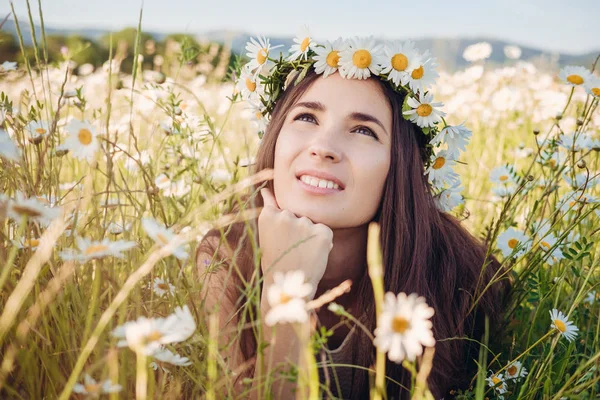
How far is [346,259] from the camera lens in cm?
195

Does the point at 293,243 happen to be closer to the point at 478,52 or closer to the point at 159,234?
the point at 159,234

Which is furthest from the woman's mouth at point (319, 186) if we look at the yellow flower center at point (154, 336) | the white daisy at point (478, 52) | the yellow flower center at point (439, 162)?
the white daisy at point (478, 52)

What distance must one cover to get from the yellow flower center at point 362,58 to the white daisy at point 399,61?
50 millimetres

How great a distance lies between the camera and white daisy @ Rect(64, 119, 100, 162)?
117 cm

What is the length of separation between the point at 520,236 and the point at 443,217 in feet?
1.07

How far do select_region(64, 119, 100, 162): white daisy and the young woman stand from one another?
0.53 m

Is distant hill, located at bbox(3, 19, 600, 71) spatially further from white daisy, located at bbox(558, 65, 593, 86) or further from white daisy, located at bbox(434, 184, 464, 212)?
white daisy, located at bbox(434, 184, 464, 212)

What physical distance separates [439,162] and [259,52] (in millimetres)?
753

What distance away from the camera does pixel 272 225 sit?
5.34ft

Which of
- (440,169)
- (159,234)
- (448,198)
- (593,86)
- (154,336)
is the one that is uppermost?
(593,86)

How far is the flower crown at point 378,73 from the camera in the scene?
5.76 ft

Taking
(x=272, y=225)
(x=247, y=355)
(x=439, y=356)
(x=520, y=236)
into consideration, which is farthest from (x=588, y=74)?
(x=247, y=355)

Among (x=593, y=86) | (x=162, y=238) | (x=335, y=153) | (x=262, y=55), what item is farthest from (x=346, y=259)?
(x=162, y=238)

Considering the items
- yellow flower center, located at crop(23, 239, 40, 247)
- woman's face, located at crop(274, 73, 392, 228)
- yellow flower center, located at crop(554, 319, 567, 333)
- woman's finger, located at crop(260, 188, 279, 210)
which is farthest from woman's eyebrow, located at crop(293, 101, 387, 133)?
yellow flower center, located at crop(23, 239, 40, 247)
